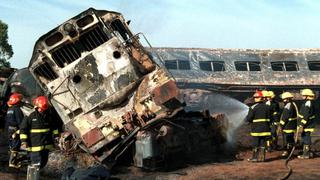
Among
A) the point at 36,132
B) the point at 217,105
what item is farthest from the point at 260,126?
the point at 217,105

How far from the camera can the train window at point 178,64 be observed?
71.7ft

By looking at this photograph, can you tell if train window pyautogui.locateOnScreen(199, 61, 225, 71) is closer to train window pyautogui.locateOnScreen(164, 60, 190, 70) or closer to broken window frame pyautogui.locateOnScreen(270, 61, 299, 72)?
train window pyautogui.locateOnScreen(164, 60, 190, 70)

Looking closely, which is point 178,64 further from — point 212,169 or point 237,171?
point 237,171

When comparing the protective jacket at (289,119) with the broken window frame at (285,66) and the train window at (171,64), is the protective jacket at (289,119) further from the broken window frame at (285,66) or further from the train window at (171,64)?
the broken window frame at (285,66)

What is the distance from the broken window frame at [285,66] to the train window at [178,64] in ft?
14.3

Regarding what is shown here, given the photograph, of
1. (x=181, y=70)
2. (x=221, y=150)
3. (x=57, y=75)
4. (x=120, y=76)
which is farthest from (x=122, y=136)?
(x=181, y=70)

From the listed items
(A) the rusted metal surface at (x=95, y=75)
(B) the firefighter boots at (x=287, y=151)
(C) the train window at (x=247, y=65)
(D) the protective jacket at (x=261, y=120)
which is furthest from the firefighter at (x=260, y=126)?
(C) the train window at (x=247, y=65)

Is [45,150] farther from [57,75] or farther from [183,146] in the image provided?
[183,146]

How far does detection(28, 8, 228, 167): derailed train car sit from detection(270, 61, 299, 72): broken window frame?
44.4 feet

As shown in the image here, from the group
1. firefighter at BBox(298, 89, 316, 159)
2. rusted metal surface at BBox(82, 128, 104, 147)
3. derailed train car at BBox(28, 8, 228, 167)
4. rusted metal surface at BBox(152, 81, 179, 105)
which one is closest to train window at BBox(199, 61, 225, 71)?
firefighter at BBox(298, 89, 316, 159)

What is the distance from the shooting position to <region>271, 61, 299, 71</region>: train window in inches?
867

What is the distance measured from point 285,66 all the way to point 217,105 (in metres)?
5.67

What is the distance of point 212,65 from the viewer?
22016mm

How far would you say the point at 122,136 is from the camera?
8914mm
